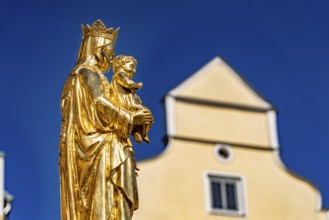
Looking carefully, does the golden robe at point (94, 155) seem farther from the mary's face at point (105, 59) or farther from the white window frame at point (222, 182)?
the white window frame at point (222, 182)

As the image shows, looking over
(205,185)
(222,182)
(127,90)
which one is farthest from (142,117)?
(222,182)

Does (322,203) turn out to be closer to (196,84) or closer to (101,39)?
(196,84)

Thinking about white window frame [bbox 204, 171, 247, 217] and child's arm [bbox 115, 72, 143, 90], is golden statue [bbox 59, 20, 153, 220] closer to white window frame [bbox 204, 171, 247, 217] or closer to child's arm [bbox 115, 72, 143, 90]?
child's arm [bbox 115, 72, 143, 90]

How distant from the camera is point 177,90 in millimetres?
10898

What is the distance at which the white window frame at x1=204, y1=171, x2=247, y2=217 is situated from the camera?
10562 millimetres

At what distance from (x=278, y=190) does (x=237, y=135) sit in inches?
25.7

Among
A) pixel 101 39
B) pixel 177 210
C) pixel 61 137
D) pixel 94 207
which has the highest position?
pixel 177 210

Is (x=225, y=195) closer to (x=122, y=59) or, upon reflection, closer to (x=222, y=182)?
(x=222, y=182)

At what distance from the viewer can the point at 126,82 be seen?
405cm

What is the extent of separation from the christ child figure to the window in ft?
21.4

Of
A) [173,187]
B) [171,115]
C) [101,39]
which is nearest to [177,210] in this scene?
[173,187]

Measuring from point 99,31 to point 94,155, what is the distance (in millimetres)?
514

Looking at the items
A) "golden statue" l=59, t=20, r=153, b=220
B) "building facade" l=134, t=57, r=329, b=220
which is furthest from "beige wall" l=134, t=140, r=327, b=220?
"golden statue" l=59, t=20, r=153, b=220

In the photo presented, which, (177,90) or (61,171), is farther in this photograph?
(177,90)
